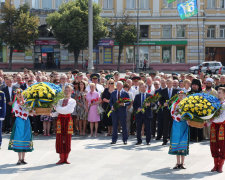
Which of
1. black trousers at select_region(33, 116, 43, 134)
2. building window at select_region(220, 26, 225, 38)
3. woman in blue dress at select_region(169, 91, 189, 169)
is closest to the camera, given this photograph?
woman in blue dress at select_region(169, 91, 189, 169)

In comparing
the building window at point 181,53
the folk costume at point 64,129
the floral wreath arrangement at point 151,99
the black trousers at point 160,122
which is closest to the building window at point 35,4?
the building window at point 181,53

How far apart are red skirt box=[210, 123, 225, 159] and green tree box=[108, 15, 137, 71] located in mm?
40008

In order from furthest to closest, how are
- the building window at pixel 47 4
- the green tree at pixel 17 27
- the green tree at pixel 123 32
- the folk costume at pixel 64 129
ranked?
1. the building window at pixel 47 4
2. the green tree at pixel 123 32
3. the green tree at pixel 17 27
4. the folk costume at pixel 64 129

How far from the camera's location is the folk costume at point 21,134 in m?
10.4

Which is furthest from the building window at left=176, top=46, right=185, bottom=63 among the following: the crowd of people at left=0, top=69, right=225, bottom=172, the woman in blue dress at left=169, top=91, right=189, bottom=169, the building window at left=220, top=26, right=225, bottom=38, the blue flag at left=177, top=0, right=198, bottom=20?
the woman in blue dress at left=169, top=91, right=189, bottom=169

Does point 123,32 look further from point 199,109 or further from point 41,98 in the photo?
point 199,109

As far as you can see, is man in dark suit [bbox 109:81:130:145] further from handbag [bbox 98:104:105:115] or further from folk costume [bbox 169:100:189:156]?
folk costume [bbox 169:100:189:156]

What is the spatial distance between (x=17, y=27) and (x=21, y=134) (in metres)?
38.7

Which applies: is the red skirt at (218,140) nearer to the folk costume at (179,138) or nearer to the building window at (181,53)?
the folk costume at (179,138)

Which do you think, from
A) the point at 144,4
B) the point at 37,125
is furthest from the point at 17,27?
the point at 37,125

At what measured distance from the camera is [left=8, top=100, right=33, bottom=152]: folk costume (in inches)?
409

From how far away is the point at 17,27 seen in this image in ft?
156

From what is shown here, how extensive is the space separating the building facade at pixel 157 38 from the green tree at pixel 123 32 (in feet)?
6.69

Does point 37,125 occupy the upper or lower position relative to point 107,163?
upper
